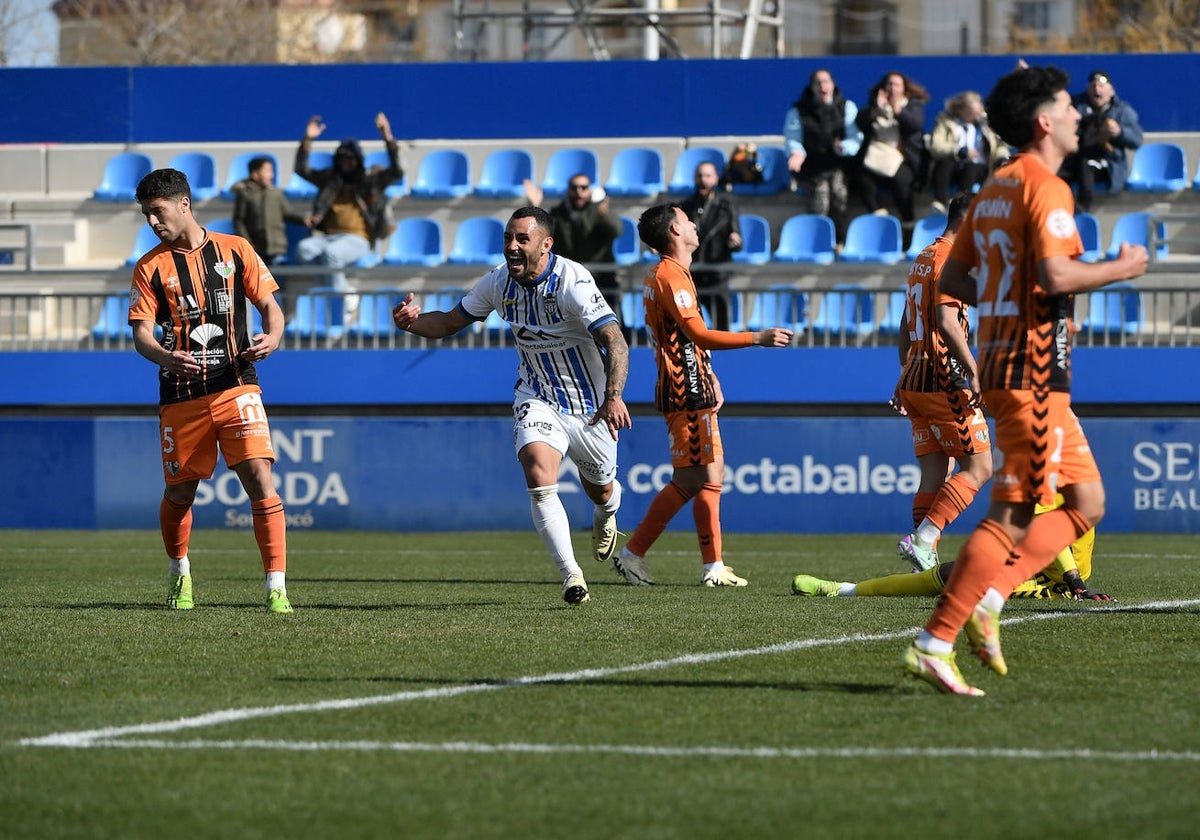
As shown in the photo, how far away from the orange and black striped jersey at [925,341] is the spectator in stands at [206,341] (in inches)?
135

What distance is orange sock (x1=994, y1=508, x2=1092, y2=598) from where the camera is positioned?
593 centimetres

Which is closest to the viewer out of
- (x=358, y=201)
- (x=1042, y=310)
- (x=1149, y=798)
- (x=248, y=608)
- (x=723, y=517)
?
(x=1149, y=798)

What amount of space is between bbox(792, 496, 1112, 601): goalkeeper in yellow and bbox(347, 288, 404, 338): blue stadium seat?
954 cm

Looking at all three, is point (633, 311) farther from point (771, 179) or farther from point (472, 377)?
point (771, 179)

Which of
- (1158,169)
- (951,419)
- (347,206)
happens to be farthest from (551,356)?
(1158,169)

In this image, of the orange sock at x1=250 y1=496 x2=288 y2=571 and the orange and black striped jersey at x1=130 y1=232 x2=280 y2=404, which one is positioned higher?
the orange and black striped jersey at x1=130 y1=232 x2=280 y2=404

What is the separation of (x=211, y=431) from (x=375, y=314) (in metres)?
9.93

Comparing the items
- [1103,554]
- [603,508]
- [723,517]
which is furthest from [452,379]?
[603,508]

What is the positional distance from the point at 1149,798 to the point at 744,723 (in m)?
1.41

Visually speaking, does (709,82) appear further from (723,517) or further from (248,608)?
(248,608)

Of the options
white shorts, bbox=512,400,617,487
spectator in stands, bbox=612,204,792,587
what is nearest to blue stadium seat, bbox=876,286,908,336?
spectator in stands, bbox=612,204,792,587

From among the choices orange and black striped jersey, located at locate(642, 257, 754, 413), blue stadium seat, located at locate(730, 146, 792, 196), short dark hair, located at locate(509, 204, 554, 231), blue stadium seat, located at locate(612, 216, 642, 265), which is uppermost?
blue stadium seat, located at locate(730, 146, 792, 196)

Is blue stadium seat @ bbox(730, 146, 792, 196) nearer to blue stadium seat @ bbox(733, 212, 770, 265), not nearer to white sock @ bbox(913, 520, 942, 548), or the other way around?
blue stadium seat @ bbox(733, 212, 770, 265)

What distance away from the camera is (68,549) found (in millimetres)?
14945
